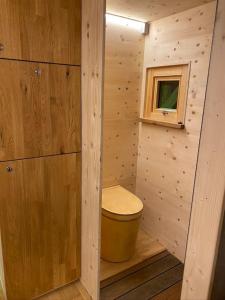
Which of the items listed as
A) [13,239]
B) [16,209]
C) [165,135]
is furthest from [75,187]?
[165,135]

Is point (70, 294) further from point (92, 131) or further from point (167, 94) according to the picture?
point (167, 94)

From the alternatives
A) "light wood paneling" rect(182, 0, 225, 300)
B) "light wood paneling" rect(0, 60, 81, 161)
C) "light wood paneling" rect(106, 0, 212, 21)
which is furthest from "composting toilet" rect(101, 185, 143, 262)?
"light wood paneling" rect(106, 0, 212, 21)

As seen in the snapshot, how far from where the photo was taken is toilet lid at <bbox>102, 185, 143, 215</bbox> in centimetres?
196

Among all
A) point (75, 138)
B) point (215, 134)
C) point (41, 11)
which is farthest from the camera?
point (75, 138)

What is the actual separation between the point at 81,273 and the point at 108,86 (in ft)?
5.29

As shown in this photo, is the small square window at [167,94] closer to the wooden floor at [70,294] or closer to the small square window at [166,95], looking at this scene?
the small square window at [166,95]

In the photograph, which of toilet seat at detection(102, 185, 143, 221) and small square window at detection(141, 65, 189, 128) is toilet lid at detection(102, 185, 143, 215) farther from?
small square window at detection(141, 65, 189, 128)

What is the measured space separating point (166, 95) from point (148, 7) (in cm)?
74

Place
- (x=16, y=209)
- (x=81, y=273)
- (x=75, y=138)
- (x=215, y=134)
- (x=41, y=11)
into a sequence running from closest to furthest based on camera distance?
(x=215, y=134), (x=41, y=11), (x=16, y=209), (x=75, y=138), (x=81, y=273)

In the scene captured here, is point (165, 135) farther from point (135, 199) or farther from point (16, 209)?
point (16, 209)

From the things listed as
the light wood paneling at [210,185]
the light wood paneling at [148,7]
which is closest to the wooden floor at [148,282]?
the light wood paneling at [210,185]

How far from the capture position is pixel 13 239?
1497 mm

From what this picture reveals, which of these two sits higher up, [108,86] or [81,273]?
[108,86]

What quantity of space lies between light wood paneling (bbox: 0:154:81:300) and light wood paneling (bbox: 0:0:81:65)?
0.63 m
